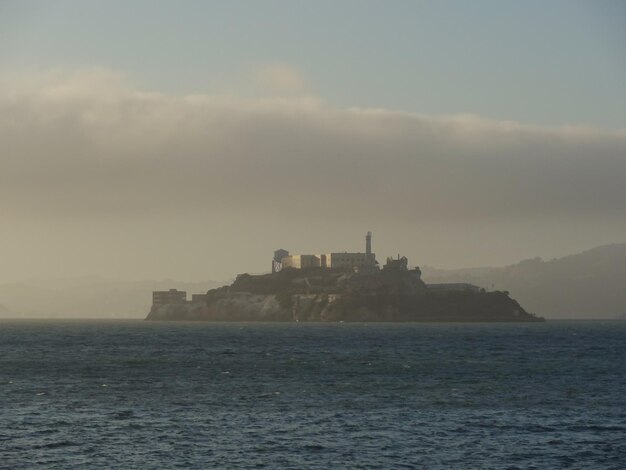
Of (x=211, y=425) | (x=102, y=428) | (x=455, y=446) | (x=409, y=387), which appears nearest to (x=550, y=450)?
(x=455, y=446)

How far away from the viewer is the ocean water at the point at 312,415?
65625 millimetres

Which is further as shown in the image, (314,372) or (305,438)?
(314,372)

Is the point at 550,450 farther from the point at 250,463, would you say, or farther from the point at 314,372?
the point at 314,372

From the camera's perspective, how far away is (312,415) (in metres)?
84.8

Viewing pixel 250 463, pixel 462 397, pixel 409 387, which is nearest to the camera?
pixel 250 463

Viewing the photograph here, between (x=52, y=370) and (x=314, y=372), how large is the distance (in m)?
34.8

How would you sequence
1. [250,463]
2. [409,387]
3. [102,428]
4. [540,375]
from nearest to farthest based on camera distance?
1. [250,463]
2. [102,428]
3. [409,387]
4. [540,375]

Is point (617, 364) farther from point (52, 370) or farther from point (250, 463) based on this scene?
point (250, 463)

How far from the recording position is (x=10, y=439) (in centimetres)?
7162

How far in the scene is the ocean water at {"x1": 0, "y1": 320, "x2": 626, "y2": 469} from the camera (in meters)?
65.6

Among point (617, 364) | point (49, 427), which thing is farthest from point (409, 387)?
point (617, 364)

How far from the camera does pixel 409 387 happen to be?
110 meters

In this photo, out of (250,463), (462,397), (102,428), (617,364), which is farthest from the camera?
(617,364)

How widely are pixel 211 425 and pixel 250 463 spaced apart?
633 inches
